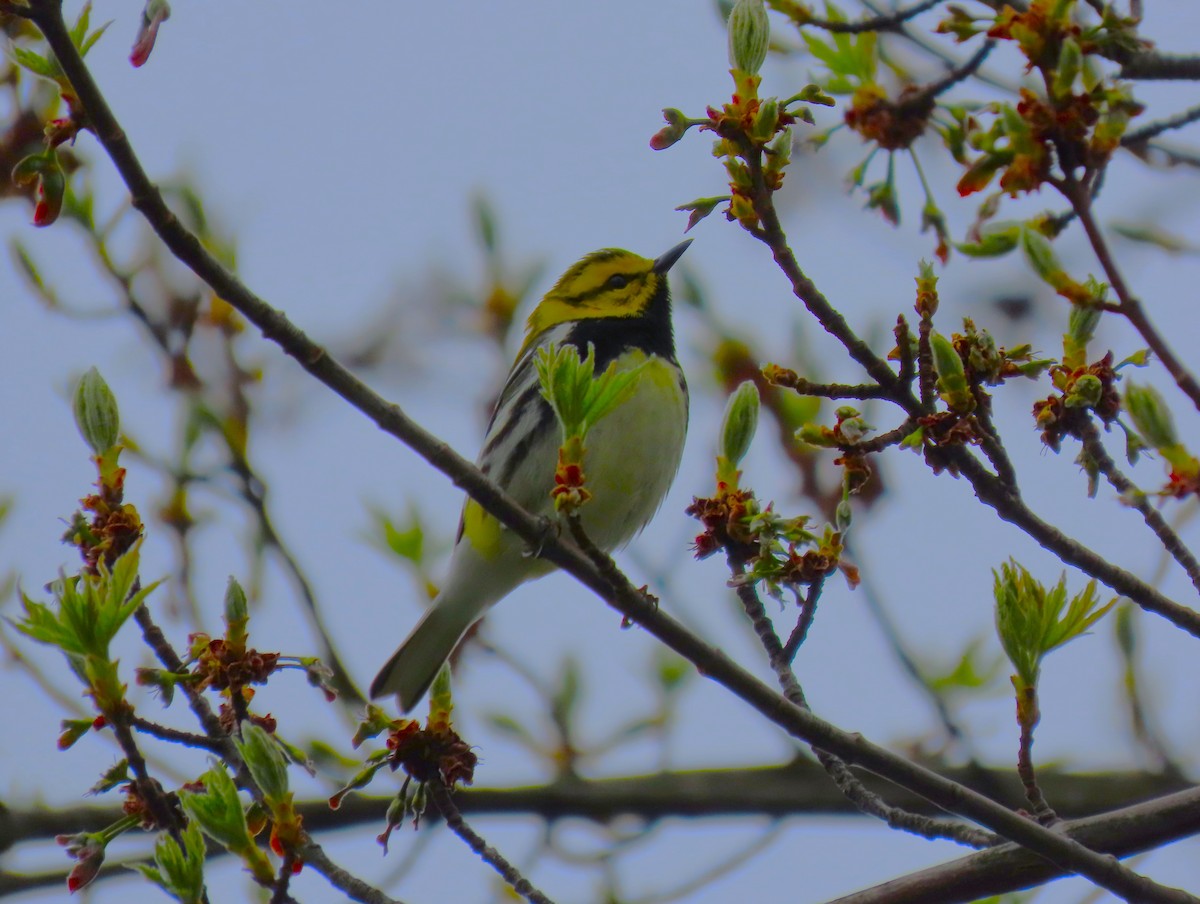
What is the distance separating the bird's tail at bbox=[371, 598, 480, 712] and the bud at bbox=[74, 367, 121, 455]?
2388mm

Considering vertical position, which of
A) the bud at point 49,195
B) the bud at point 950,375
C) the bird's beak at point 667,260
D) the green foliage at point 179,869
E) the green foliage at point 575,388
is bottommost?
the green foliage at point 179,869

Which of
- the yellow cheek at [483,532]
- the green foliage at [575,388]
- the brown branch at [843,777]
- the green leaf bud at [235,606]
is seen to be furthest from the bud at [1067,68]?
the yellow cheek at [483,532]

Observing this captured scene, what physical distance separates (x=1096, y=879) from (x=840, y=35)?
1774 mm

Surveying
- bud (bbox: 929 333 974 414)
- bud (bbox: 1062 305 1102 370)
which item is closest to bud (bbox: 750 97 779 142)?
bud (bbox: 929 333 974 414)

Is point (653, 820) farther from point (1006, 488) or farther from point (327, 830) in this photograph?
point (1006, 488)

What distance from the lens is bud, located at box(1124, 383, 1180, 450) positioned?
179 cm

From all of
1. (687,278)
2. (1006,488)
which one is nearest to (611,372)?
(1006,488)

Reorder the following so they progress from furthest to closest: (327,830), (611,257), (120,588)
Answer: (611,257)
(327,830)
(120,588)

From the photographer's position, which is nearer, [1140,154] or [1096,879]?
[1096,879]

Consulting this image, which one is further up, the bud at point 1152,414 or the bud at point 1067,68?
the bud at point 1067,68

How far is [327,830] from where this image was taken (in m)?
4.11

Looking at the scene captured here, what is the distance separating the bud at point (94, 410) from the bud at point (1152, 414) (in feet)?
4.57

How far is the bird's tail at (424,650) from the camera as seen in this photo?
4375mm

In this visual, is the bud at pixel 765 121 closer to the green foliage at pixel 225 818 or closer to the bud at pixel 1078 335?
the bud at pixel 1078 335
